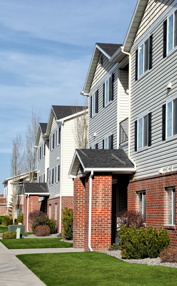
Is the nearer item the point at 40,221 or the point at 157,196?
the point at 157,196

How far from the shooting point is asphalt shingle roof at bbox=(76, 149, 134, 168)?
19.5 meters

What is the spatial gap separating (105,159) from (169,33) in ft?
20.7

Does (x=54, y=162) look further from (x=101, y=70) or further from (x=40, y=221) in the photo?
(x=101, y=70)

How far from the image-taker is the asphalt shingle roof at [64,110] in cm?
3734

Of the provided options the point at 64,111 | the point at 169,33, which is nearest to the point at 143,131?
the point at 169,33

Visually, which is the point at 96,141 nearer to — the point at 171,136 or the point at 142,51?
the point at 142,51

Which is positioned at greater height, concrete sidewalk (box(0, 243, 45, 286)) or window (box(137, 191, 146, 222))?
window (box(137, 191, 146, 222))

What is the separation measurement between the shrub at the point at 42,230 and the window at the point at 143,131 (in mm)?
14564

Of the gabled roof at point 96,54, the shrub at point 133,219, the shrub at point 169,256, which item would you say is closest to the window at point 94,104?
the gabled roof at point 96,54

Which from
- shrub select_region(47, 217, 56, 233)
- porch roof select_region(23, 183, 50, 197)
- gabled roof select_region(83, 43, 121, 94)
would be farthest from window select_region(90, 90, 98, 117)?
porch roof select_region(23, 183, 50, 197)

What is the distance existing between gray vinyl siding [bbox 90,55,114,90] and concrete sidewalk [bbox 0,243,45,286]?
1276cm

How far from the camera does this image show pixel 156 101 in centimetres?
1758

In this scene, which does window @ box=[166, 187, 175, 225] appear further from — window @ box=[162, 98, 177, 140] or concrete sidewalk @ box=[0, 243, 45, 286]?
concrete sidewalk @ box=[0, 243, 45, 286]

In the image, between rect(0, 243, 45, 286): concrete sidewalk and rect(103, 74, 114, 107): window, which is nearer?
rect(0, 243, 45, 286): concrete sidewalk
